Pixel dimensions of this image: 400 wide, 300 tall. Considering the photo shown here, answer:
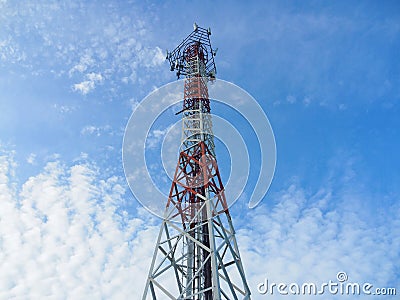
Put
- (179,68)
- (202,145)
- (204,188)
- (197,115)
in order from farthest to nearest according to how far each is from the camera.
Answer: (179,68), (197,115), (202,145), (204,188)

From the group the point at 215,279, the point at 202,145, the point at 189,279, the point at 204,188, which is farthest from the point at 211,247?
the point at 202,145

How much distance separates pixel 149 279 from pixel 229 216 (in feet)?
23.2

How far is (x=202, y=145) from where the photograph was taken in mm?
26297

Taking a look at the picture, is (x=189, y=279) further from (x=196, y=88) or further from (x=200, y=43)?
(x=200, y=43)

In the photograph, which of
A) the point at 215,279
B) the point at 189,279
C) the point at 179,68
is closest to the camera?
the point at 215,279

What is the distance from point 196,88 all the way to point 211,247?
1556 centimetres

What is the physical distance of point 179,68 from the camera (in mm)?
32812

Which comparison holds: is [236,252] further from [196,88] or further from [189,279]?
[196,88]

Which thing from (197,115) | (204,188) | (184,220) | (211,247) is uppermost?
(197,115)

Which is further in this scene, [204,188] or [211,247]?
[204,188]

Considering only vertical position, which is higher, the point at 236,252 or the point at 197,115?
the point at 197,115

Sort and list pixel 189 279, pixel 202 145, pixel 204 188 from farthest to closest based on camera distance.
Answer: pixel 202 145 → pixel 204 188 → pixel 189 279

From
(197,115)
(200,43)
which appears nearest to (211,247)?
(197,115)

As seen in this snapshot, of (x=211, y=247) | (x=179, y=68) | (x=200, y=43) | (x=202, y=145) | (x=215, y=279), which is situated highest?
(x=200, y=43)
